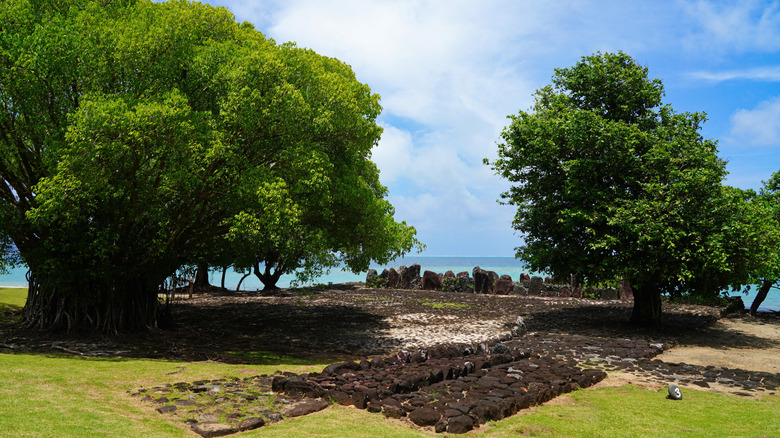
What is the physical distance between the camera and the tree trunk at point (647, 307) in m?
20.1

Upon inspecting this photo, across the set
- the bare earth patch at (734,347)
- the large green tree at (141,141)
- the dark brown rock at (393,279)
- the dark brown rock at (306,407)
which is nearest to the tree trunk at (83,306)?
the large green tree at (141,141)

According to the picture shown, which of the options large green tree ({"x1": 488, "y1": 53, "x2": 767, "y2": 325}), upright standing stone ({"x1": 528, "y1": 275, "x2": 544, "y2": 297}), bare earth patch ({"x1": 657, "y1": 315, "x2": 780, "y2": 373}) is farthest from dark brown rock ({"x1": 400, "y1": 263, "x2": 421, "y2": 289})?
bare earth patch ({"x1": 657, "y1": 315, "x2": 780, "y2": 373})

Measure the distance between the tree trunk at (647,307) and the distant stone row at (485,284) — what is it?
10.5m

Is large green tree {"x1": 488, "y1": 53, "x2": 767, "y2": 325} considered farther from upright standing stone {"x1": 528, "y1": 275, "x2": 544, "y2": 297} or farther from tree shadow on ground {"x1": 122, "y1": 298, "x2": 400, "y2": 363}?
upright standing stone {"x1": 528, "y1": 275, "x2": 544, "y2": 297}

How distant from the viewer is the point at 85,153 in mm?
12031

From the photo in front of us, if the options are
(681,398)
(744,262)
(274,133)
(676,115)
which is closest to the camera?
(681,398)

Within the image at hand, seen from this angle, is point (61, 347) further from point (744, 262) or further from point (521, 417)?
point (744, 262)

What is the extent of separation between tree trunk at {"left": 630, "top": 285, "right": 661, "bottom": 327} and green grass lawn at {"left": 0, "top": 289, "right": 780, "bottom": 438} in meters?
10.1

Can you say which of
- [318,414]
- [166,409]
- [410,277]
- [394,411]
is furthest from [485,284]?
[166,409]

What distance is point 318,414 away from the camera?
27.5 feet

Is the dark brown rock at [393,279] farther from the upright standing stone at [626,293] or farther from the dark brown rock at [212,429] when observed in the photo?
the dark brown rock at [212,429]

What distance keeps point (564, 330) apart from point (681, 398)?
31.4 ft

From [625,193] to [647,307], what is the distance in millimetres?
4859

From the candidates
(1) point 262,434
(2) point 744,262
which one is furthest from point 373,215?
(2) point 744,262
